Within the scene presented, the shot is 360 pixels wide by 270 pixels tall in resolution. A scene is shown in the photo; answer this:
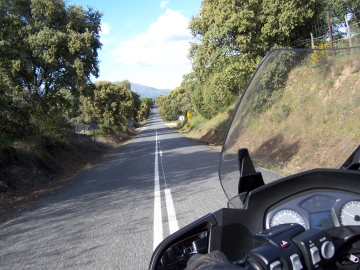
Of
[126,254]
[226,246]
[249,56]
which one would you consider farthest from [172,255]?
[249,56]

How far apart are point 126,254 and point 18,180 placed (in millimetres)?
9638

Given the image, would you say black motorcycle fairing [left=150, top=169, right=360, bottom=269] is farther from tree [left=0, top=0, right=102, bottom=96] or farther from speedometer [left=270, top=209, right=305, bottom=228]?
tree [left=0, top=0, right=102, bottom=96]

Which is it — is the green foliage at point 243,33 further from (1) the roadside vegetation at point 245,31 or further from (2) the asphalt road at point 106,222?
(2) the asphalt road at point 106,222

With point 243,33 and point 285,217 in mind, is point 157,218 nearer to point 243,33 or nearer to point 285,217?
point 285,217

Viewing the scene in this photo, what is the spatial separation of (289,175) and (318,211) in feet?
0.95

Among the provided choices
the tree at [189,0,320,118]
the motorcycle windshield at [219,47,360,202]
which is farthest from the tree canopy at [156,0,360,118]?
the motorcycle windshield at [219,47,360,202]

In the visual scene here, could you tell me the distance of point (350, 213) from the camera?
7.36ft

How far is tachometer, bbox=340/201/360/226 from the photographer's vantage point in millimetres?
2238

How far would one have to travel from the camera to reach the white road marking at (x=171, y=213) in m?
6.12

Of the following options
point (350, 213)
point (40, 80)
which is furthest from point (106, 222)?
point (40, 80)

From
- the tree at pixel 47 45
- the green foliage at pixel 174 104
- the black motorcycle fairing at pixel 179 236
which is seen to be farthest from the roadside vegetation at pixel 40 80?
the green foliage at pixel 174 104

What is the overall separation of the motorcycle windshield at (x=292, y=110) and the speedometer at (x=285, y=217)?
57 cm

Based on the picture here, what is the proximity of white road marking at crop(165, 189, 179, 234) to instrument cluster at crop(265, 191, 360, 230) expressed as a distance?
12.3 feet

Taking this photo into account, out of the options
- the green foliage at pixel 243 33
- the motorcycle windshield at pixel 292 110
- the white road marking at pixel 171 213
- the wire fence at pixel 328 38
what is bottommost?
the white road marking at pixel 171 213
